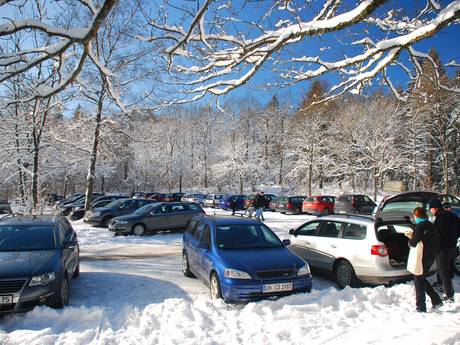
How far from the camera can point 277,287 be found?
21.0 ft

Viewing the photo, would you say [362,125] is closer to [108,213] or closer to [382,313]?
[108,213]

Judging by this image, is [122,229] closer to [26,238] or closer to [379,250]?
[26,238]

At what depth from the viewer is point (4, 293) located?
5625mm

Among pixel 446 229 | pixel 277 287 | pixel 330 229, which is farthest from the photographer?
pixel 330 229

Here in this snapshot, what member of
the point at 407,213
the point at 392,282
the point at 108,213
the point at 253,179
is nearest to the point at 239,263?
the point at 392,282

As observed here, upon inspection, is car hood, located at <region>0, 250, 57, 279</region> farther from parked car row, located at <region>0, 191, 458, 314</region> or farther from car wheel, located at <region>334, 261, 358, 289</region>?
car wheel, located at <region>334, 261, 358, 289</region>

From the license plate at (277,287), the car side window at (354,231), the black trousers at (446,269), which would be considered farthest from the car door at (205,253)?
the black trousers at (446,269)

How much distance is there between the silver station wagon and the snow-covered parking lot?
1.60ft

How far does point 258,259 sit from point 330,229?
2569mm

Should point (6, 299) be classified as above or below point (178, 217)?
below

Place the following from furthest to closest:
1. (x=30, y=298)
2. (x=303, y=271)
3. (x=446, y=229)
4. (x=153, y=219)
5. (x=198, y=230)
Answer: (x=153, y=219)
(x=198, y=230)
(x=446, y=229)
(x=303, y=271)
(x=30, y=298)

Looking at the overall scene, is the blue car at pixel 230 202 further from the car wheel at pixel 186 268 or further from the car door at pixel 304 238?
the car wheel at pixel 186 268

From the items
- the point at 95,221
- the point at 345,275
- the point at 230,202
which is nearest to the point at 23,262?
the point at 345,275

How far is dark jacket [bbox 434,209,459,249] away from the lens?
22.4 ft
